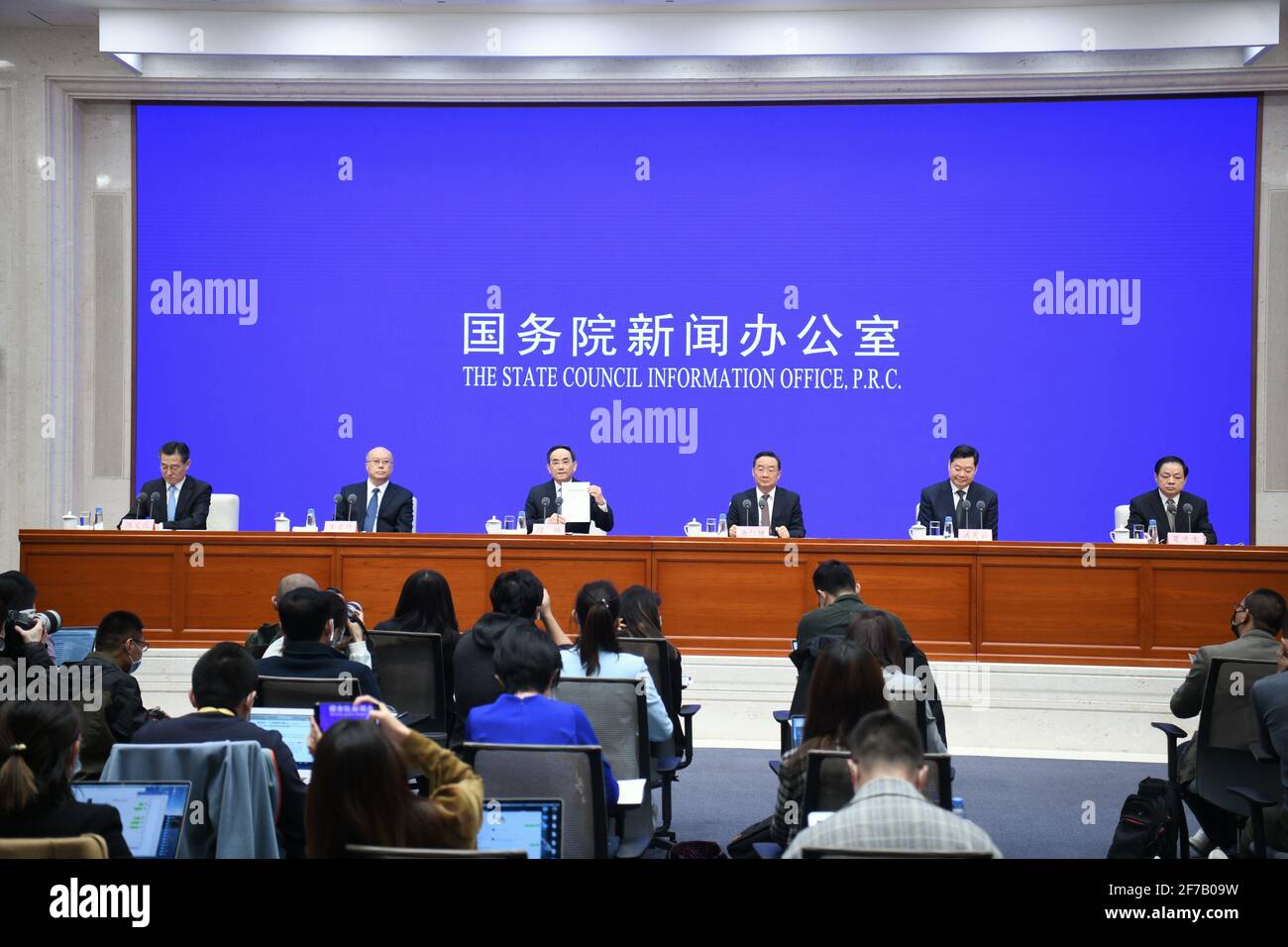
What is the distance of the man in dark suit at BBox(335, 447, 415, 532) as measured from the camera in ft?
25.0

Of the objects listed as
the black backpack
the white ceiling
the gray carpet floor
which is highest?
the white ceiling

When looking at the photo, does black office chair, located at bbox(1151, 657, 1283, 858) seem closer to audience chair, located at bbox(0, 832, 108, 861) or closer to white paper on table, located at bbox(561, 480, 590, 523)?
audience chair, located at bbox(0, 832, 108, 861)

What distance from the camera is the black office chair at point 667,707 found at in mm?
4430

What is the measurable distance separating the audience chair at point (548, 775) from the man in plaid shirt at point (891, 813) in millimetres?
677

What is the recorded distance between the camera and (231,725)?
9.57 ft

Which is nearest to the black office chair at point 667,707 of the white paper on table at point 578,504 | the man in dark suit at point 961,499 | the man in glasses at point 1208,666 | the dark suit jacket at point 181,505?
the man in glasses at point 1208,666

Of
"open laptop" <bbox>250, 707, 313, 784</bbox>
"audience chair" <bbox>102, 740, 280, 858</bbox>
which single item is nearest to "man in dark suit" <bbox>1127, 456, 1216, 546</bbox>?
"open laptop" <bbox>250, 707, 313, 784</bbox>

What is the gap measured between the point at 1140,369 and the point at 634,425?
11.5 feet

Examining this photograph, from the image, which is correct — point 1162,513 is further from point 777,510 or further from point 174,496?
point 174,496

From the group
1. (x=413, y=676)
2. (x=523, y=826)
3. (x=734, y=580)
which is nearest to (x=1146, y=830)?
(x=523, y=826)

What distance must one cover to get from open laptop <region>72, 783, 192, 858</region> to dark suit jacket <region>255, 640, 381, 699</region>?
3.57 feet

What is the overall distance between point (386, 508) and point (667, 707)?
3491 millimetres

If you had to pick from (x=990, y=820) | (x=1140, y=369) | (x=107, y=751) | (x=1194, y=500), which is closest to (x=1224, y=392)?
(x=1140, y=369)

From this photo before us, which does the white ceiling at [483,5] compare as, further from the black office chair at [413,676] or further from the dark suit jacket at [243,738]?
the dark suit jacket at [243,738]
